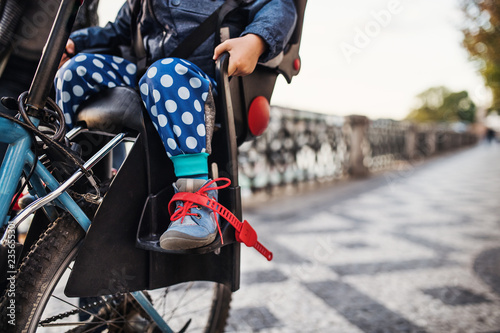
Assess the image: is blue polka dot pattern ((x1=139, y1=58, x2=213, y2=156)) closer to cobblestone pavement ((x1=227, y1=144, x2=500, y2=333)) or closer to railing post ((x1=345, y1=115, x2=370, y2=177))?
cobblestone pavement ((x1=227, y1=144, x2=500, y2=333))

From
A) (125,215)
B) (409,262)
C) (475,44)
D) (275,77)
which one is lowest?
A: (409,262)

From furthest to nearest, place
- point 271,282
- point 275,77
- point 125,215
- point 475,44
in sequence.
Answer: point 475,44, point 271,282, point 275,77, point 125,215

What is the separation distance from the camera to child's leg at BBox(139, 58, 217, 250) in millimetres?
1036

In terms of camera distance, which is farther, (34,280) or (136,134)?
(136,134)

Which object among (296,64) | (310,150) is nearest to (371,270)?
(296,64)

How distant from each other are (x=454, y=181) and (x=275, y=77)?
8538 mm

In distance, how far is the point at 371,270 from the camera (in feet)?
9.55

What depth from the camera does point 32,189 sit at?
3.37 feet

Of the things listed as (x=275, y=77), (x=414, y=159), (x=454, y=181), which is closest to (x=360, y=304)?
(x=275, y=77)

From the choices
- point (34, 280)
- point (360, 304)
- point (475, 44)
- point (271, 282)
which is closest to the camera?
point (34, 280)

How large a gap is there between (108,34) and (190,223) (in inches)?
33.4

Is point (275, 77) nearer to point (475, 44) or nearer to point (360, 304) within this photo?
point (360, 304)

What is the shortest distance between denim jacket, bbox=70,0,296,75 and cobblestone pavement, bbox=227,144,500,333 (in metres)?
1.43

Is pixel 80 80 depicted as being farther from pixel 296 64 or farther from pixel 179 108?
pixel 296 64
